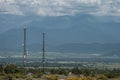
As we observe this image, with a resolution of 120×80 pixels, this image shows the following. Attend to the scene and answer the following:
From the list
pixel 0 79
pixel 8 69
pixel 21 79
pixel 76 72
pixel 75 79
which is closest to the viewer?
pixel 75 79

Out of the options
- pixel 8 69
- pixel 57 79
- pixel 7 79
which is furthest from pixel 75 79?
pixel 8 69

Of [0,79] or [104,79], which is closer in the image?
[0,79]

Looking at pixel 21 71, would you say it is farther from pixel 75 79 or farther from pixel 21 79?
pixel 75 79

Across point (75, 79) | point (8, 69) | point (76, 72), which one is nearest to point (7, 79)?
point (75, 79)

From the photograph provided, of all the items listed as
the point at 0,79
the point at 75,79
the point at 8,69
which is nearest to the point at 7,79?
the point at 0,79

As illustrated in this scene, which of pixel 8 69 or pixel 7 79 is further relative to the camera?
pixel 8 69

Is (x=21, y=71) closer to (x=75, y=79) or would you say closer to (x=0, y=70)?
(x=0, y=70)

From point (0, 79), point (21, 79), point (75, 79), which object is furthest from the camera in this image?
point (21, 79)

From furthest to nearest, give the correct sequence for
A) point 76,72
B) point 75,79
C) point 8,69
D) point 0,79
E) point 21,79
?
point 76,72, point 8,69, point 21,79, point 0,79, point 75,79

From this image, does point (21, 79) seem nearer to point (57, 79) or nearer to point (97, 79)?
point (57, 79)
